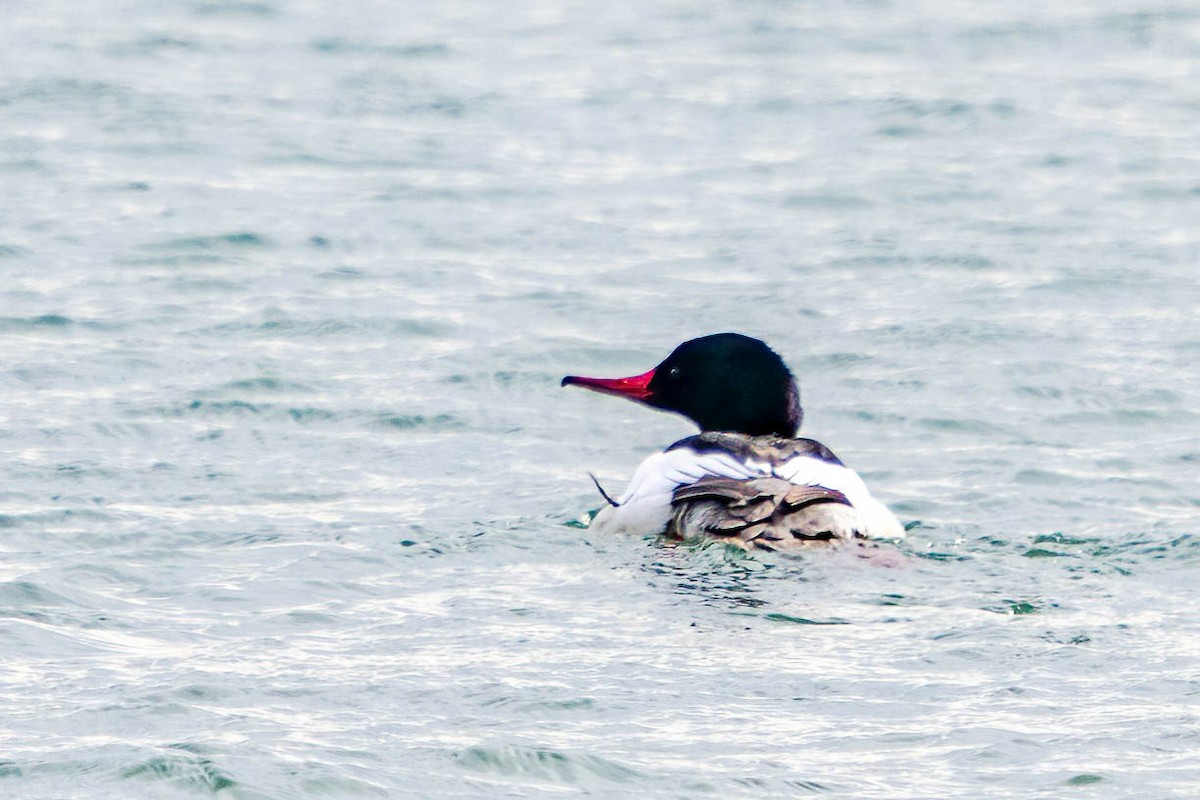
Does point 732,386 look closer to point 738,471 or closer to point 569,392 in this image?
point 738,471

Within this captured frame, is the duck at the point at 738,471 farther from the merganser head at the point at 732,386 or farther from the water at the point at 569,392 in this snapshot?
the water at the point at 569,392

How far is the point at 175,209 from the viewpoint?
49.6 ft

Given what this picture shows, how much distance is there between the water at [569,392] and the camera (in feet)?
20.3

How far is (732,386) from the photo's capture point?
9320mm

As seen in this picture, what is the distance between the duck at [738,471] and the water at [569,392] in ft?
0.78

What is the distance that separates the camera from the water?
6184mm

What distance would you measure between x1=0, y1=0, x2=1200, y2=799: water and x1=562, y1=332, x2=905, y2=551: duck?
239 mm

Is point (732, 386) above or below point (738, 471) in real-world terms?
above

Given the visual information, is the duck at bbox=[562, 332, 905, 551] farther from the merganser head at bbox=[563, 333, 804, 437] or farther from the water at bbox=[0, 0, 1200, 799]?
the water at bbox=[0, 0, 1200, 799]

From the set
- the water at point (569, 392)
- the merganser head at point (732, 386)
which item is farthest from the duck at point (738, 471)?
the water at point (569, 392)

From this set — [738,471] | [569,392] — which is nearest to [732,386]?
[738,471]

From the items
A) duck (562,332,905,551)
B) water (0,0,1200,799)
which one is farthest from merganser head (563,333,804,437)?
water (0,0,1200,799)

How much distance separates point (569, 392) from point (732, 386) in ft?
9.16

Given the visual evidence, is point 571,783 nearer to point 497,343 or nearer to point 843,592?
point 843,592
